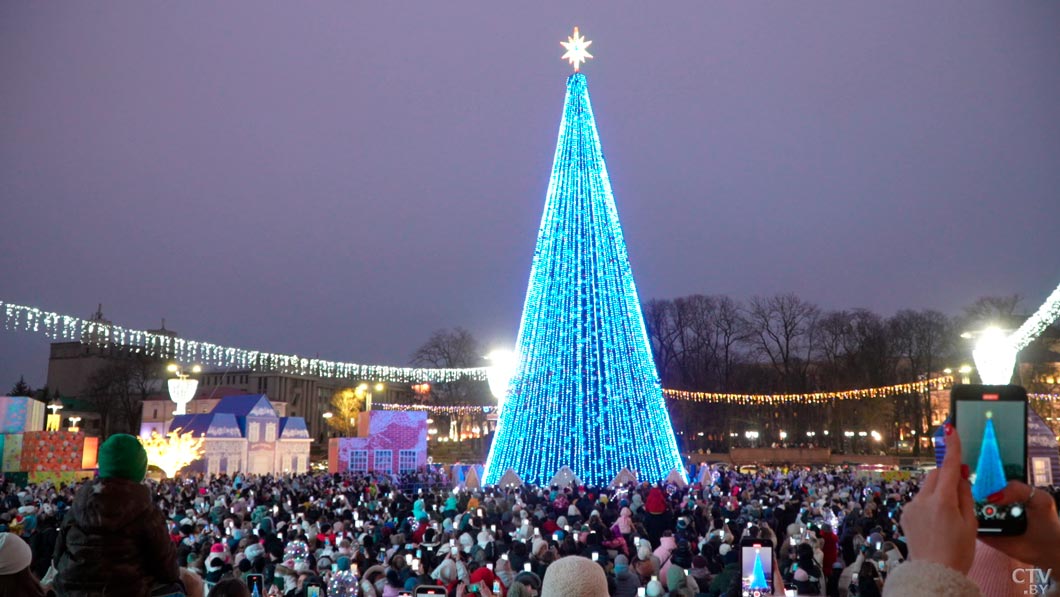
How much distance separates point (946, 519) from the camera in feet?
5.41

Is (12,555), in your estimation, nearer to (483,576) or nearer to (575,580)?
(575,580)

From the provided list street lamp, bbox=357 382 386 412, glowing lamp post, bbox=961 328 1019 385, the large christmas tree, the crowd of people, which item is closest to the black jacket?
the crowd of people

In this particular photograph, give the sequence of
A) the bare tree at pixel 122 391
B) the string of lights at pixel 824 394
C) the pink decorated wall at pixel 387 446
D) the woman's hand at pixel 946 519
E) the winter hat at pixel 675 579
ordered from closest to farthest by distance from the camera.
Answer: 1. the woman's hand at pixel 946 519
2. the winter hat at pixel 675 579
3. the pink decorated wall at pixel 387 446
4. the string of lights at pixel 824 394
5. the bare tree at pixel 122 391

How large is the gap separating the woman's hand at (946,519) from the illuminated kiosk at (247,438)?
118 ft

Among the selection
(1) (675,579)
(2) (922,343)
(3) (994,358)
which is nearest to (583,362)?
(3) (994,358)

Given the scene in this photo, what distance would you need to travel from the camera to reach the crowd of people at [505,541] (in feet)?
6.45

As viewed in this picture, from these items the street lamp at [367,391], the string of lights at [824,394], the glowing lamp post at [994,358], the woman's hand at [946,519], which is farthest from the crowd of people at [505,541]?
the street lamp at [367,391]

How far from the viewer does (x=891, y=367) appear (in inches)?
2062

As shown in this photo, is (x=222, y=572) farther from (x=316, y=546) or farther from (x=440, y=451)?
(x=440, y=451)

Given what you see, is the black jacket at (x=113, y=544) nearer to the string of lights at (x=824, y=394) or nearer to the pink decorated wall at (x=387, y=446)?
the pink decorated wall at (x=387, y=446)

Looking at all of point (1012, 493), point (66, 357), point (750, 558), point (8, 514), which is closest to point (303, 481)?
point (8, 514)

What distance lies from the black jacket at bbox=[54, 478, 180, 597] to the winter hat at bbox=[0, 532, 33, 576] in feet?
3.07

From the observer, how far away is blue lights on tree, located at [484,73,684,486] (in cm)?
2195

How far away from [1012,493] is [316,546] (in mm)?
11594
